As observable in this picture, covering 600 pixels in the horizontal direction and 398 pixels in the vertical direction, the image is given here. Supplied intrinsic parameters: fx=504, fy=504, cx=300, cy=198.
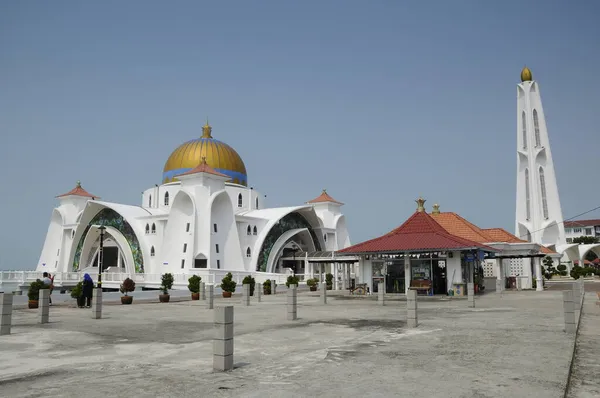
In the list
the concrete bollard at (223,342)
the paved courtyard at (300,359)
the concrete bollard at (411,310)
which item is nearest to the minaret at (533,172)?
the paved courtyard at (300,359)

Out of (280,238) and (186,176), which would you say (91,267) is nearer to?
(186,176)

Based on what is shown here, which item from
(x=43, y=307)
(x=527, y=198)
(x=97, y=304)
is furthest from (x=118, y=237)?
(x=527, y=198)

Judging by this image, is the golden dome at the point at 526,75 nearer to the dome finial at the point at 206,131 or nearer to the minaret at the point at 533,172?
the minaret at the point at 533,172

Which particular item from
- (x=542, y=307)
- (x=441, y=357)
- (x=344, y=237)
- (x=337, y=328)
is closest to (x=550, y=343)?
(x=441, y=357)

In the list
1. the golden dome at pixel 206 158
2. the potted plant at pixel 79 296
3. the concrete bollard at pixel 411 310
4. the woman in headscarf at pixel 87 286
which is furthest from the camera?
the golden dome at pixel 206 158

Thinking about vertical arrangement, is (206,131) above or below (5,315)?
above

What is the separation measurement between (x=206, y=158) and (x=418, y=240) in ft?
108

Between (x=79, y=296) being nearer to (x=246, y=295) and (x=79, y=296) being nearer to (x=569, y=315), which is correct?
(x=246, y=295)

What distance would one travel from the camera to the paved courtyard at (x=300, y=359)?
7715 mm

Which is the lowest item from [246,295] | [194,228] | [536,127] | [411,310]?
[246,295]

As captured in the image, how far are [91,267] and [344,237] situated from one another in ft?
100.0

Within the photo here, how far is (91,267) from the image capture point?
5738 cm

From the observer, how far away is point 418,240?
31609 millimetres

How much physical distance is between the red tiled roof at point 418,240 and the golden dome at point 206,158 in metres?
29.1
